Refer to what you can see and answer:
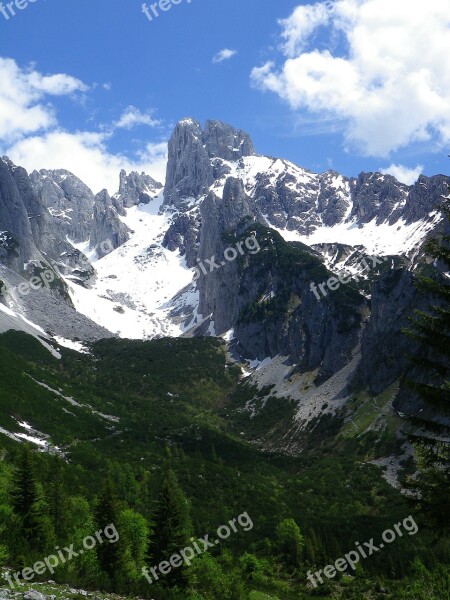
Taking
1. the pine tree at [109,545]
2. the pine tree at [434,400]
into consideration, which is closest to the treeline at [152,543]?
the pine tree at [109,545]

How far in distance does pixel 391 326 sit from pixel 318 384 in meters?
34.5

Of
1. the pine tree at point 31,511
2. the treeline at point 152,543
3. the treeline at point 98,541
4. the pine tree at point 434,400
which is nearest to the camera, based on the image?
the pine tree at point 434,400

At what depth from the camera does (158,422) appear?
161 meters

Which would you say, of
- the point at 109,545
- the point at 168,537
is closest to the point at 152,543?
the point at 168,537

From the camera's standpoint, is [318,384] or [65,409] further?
[318,384]

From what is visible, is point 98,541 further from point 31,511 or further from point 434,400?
point 434,400

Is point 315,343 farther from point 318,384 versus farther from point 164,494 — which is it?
point 164,494

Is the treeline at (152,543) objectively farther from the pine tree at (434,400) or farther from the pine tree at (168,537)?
the pine tree at (434,400)

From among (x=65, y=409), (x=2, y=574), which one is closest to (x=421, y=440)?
(x=2, y=574)

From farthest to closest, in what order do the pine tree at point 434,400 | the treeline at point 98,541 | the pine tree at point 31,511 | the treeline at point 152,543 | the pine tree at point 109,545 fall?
the pine tree at point 31,511 → the pine tree at point 109,545 → the treeline at point 152,543 → the treeline at point 98,541 → the pine tree at point 434,400

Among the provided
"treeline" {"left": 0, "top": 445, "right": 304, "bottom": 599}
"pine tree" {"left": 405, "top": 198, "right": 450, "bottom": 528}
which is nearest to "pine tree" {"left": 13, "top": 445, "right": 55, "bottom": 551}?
"treeline" {"left": 0, "top": 445, "right": 304, "bottom": 599}

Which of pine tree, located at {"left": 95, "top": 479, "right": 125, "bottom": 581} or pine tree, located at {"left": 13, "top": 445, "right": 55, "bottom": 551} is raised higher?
pine tree, located at {"left": 13, "top": 445, "right": 55, "bottom": 551}

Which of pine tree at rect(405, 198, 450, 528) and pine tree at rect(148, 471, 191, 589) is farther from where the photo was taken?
pine tree at rect(148, 471, 191, 589)

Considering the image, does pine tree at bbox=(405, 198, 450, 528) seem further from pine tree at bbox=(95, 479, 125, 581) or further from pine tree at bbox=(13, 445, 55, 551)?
pine tree at bbox=(13, 445, 55, 551)
